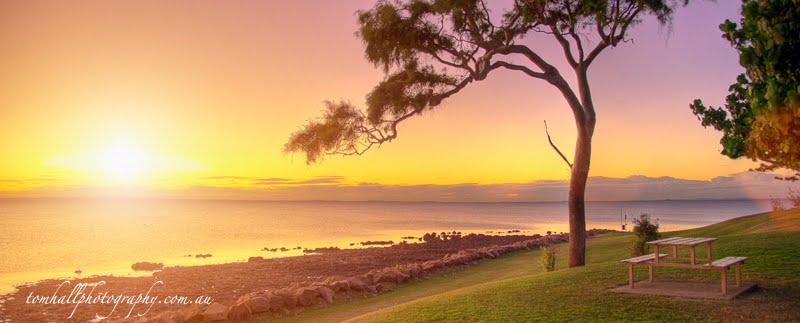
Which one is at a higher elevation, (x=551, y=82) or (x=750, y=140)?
(x=551, y=82)

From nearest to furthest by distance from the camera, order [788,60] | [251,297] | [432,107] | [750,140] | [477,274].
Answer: [788,60] < [750,140] < [251,297] < [432,107] < [477,274]

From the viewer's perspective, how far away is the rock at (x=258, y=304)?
540 inches

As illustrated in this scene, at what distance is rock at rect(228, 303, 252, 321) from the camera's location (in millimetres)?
13273

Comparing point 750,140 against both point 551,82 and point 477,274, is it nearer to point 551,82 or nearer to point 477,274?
point 551,82

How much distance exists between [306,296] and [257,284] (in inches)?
227

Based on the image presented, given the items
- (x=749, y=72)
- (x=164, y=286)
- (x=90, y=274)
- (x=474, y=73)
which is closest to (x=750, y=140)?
(x=749, y=72)

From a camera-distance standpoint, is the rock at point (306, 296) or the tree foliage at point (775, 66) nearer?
the tree foliage at point (775, 66)

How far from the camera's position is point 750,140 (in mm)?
7879

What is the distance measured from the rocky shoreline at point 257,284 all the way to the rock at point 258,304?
23 millimetres

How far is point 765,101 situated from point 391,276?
13.1 m

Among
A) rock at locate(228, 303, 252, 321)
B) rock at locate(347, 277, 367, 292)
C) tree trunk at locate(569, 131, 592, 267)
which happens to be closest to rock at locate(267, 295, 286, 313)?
rock at locate(228, 303, 252, 321)

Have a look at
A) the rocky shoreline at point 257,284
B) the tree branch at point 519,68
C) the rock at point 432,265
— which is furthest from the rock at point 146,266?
the tree branch at point 519,68

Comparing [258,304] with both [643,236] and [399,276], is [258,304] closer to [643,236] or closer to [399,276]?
[399,276]

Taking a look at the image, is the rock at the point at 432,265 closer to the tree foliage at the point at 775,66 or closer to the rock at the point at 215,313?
the rock at the point at 215,313
